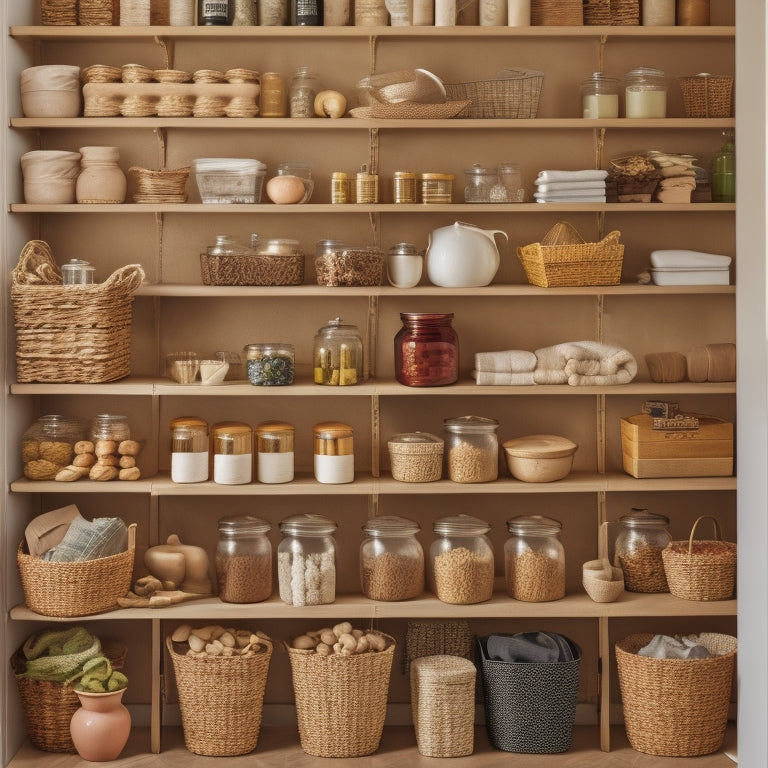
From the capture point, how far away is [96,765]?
12.5 feet

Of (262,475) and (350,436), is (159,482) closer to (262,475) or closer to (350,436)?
(262,475)

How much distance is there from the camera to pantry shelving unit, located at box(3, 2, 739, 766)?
4.23 metres

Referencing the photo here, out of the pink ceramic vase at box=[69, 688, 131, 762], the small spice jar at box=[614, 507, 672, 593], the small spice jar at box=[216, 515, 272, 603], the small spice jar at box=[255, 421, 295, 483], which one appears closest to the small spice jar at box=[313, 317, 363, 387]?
the small spice jar at box=[255, 421, 295, 483]

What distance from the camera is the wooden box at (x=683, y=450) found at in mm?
4055

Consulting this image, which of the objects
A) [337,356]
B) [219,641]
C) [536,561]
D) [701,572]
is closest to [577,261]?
[337,356]

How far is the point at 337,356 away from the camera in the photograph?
13.3 feet

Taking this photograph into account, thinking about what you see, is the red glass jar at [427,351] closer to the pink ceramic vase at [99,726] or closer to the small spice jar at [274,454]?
the small spice jar at [274,454]

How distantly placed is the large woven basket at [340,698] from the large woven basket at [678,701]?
0.88 m

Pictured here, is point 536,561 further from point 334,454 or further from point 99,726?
point 99,726

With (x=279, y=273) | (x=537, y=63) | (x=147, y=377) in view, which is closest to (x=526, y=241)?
(x=537, y=63)

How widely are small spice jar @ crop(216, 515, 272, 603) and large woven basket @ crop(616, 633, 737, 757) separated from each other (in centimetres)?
132

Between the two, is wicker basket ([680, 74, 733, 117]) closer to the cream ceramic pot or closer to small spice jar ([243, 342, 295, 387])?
the cream ceramic pot

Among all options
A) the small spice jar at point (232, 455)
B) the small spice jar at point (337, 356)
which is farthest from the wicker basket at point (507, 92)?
the small spice jar at point (232, 455)

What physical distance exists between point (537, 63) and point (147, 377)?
1936 mm
